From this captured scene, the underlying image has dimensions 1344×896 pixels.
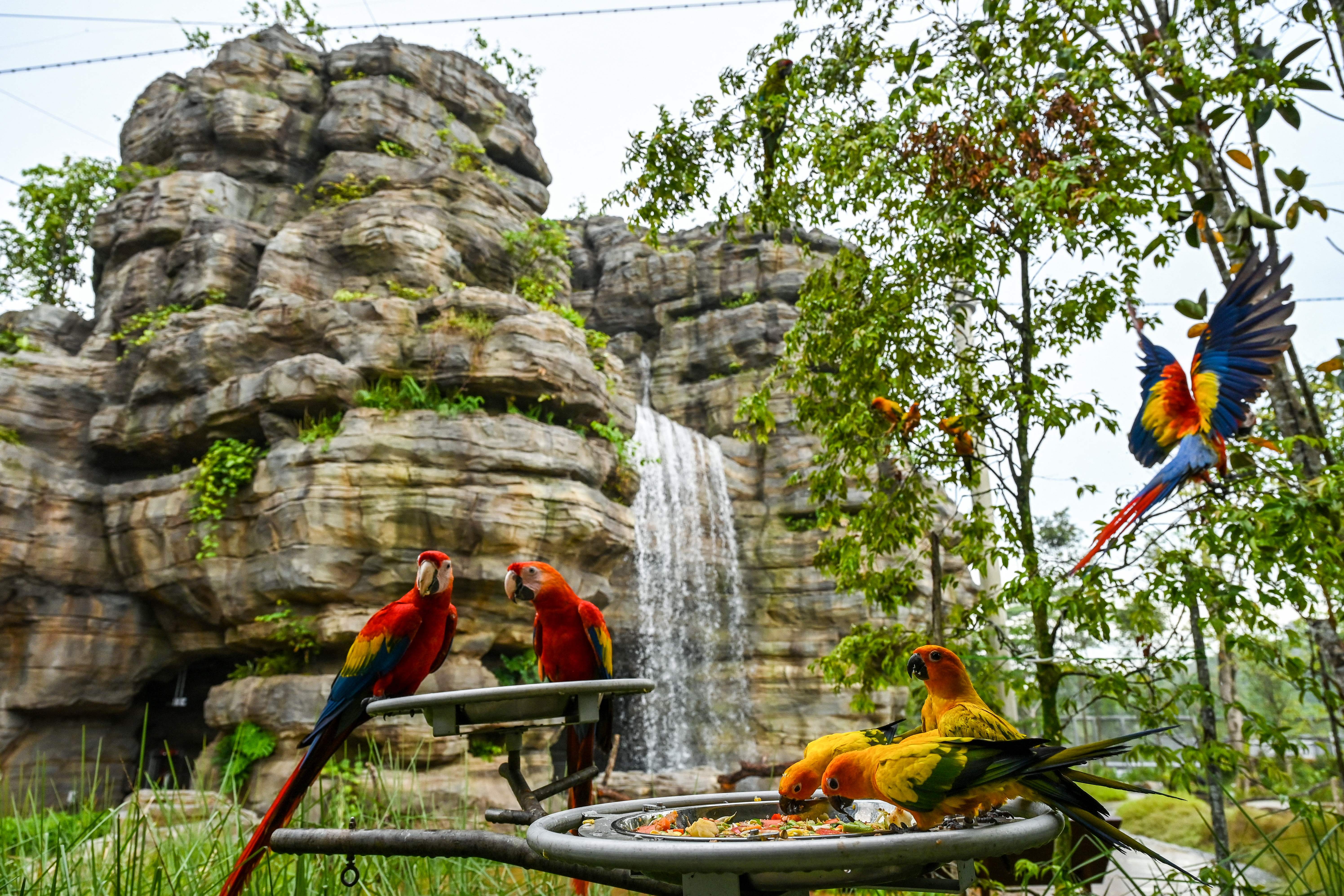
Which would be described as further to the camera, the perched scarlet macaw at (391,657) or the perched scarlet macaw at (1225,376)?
the perched scarlet macaw at (1225,376)

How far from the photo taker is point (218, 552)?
7.32 metres

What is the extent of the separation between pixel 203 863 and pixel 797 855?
7.41 feet

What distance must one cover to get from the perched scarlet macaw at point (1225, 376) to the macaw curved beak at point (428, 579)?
5.21ft

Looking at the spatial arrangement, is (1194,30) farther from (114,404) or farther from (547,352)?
(114,404)

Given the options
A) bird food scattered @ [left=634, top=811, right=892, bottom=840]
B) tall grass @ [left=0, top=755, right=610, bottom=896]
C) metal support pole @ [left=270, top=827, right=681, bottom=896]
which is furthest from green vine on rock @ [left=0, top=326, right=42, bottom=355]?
bird food scattered @ [left=634, top=811, right=892, bottom=840]

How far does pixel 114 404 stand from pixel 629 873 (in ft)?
30.5

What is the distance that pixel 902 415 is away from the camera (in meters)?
3.02

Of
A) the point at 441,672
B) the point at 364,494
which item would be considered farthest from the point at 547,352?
the point at 441,672

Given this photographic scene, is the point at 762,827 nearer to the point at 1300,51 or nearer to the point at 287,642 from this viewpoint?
the point at 1300,51

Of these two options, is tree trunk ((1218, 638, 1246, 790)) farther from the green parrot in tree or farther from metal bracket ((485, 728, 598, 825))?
metal bracket ((485, 728, 598, 825))

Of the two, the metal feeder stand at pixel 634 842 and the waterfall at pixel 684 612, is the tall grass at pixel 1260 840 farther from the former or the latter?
the waterfall at pixel 684 612

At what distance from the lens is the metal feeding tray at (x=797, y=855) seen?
68 cm

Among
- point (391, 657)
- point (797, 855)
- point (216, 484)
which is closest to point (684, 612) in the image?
point (216, 484)

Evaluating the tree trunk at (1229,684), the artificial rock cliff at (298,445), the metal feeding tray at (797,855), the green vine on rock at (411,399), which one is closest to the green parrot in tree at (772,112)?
the metal feeding tray at (797,855)
